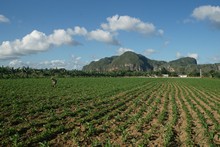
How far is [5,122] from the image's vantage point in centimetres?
1196

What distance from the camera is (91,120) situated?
44.2ft

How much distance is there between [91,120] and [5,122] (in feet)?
14.8

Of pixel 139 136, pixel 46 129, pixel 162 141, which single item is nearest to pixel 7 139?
pixel 46 129

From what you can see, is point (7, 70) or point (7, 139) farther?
point (7, 70)

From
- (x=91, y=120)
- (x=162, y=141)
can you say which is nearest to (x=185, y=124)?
(x=162, y=141)

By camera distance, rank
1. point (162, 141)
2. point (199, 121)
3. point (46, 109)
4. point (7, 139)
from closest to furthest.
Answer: point (7, 139)
point (162, 141)
point (199, 121)
point (46, 109)

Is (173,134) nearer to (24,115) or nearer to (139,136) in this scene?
(139,136)

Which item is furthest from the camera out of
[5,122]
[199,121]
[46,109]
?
[46,109]

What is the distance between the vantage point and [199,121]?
1441cm

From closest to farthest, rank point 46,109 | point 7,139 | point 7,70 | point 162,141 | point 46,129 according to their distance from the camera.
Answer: point 7,139 → point 162,141 → point 46,129 → point 46,109 → point 7,70

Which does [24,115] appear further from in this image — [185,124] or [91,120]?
[185,124]

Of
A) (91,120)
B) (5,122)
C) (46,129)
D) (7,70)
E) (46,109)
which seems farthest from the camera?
(7,70)

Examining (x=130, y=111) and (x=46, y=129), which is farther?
(x=130, y=111)

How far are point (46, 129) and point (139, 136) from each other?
4351 mm
